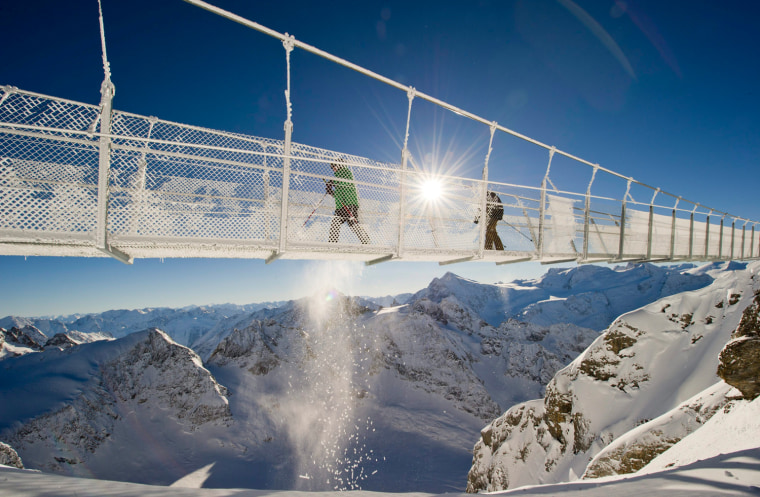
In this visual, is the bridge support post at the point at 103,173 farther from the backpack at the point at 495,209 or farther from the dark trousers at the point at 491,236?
the dark trousers at the point at 491,236

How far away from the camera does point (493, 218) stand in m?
7.91

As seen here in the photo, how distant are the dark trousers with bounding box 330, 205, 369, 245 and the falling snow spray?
35.8m

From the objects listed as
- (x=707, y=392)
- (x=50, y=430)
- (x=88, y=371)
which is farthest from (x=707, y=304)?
(x=88, y=371)

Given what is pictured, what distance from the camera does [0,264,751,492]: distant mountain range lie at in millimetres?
12680

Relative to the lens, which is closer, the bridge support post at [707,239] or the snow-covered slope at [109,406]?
the bridge support post at [707,239]

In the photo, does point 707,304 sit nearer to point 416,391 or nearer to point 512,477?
point 512,477

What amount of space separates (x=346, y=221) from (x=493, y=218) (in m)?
3.78

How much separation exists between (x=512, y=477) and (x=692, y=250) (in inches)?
481

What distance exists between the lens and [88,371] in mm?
37562

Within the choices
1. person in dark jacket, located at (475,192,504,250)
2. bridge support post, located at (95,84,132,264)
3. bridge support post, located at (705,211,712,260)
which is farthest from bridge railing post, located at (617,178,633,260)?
bridge support post, located at (95,84,132,264)

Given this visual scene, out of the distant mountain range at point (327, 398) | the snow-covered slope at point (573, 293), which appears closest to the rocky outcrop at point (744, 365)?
the distant mountain range at point (327, 398)

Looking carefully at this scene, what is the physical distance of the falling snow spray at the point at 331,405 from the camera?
37.8 metres

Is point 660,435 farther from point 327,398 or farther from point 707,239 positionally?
point 327,398

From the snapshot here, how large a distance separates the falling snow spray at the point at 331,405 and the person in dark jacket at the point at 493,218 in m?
34.7
